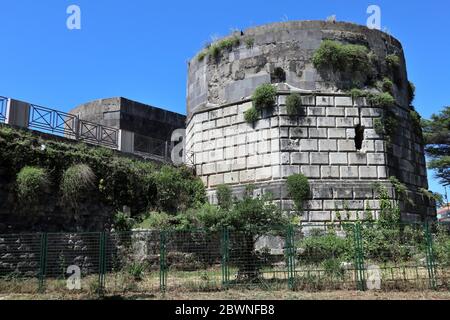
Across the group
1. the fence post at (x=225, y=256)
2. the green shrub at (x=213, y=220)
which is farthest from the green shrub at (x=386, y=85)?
the fence post at (x=225, y=256)

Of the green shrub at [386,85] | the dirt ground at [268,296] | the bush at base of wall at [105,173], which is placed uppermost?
the green shrub at [386,85]

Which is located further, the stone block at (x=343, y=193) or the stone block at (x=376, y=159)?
the stone block at (x=376, y=159)

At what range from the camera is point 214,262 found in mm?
13555

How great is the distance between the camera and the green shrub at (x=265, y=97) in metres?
18.1

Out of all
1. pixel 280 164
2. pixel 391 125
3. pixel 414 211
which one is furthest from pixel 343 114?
pixel 414 211

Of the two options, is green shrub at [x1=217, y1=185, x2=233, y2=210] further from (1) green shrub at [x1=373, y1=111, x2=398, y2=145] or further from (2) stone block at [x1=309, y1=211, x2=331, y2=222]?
(1) green shrub at [x1=373, y1=111, x2=398, y2=145]

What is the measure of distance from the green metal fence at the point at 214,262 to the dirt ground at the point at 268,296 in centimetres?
45

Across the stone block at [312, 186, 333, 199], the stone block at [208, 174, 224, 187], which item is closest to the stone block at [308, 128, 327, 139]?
the stone block at [312, 186, 333, 199]

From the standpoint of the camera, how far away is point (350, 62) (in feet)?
61.1

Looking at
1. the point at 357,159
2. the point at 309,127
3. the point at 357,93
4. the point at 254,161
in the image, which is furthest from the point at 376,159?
the point at 254,161

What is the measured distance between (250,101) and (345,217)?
5.69 m

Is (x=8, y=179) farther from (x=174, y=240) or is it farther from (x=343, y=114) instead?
(x=343, y=114)

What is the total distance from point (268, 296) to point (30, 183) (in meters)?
7.56

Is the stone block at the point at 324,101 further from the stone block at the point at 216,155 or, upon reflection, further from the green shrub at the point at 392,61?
the stone block at the point at 216,155
